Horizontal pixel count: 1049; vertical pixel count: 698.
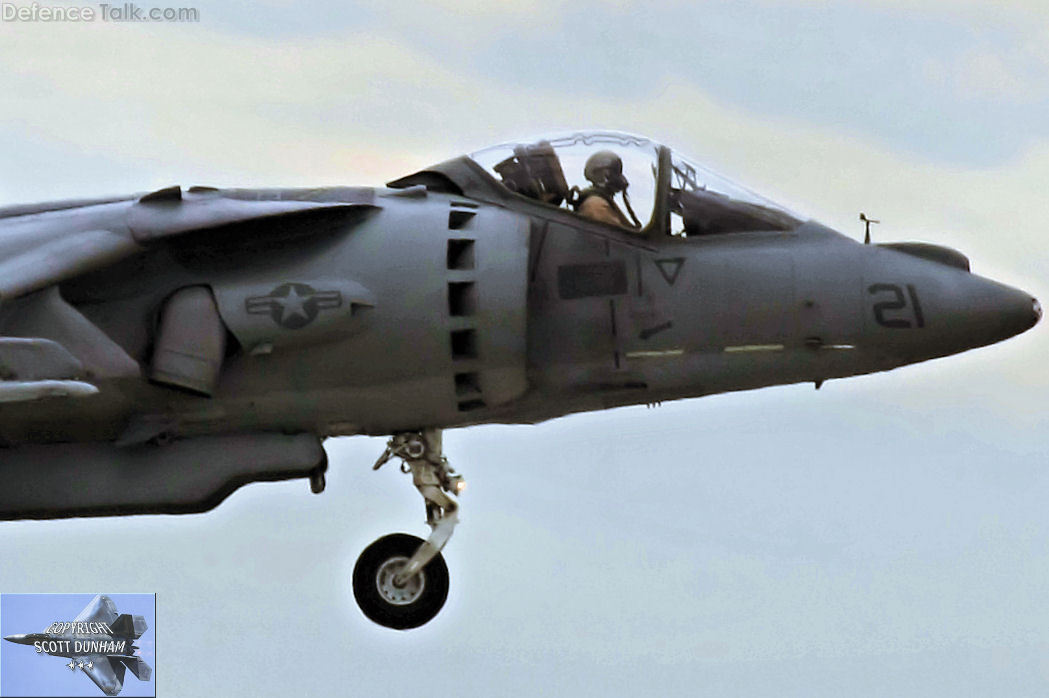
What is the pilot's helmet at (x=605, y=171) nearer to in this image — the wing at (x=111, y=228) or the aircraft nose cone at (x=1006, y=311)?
the wing at (x=111, y=228)

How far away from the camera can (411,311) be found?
18.7m

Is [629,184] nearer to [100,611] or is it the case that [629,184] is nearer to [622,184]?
[622,184]

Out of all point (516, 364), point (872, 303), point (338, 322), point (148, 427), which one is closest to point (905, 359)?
point (872, 303)

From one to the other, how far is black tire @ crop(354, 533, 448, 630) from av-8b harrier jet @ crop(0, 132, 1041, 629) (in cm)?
79

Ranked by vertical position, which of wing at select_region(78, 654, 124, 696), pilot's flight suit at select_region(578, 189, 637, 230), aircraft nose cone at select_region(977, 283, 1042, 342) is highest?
pilot's flight suit at select_region(578, 189, 637, 230)

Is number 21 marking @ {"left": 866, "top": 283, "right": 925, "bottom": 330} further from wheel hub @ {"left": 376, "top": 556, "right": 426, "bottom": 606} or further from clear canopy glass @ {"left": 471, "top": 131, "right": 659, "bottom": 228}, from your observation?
wheel hub @ {"left": 376, "top": 556, "right": 426, "bottom": 606}

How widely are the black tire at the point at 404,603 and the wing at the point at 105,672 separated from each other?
1.94 m

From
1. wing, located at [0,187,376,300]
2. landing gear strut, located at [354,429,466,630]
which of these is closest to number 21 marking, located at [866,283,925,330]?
landing gear strut, located at [354,429,466,630]

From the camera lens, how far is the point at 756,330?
18.9 m

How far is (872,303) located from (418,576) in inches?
146

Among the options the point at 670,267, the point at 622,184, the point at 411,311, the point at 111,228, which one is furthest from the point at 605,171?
the point at 111,228

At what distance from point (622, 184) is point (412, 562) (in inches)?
118

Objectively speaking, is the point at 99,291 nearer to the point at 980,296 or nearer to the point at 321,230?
the point at 321,230

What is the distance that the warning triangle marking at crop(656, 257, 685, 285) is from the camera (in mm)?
18938
